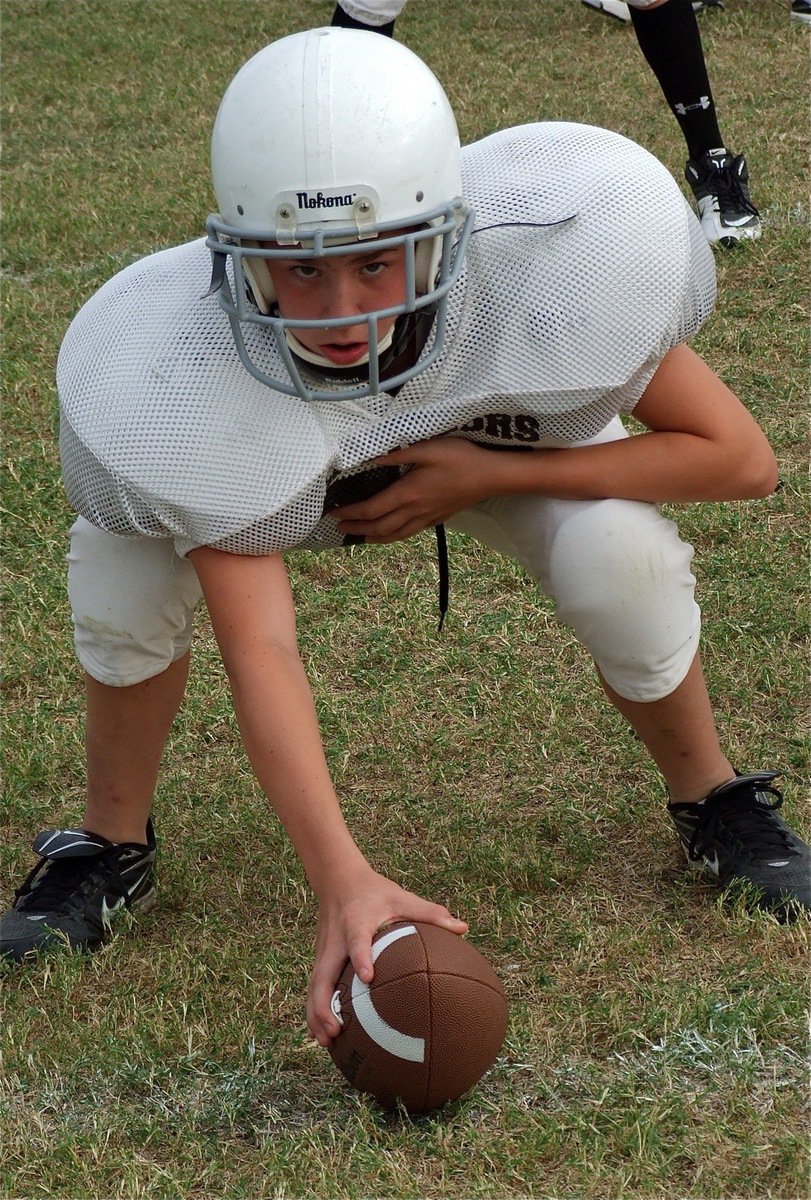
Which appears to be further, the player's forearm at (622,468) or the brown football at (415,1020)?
the player's forearm at (622,468)

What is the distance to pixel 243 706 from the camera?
68.6 inches

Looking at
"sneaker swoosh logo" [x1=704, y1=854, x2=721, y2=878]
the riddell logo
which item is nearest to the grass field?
"sneaker swoosh logo" [x1=704, y1=854, x2=721, y2=878]

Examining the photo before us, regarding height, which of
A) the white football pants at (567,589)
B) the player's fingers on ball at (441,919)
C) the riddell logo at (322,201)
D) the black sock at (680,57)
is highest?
the riddell logo at (322,201)

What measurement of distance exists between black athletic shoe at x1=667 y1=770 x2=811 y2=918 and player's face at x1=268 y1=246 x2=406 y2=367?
0.83 meters

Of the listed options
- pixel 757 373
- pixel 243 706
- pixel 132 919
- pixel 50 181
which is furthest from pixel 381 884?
pixel 50 181

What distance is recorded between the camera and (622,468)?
1.93 m

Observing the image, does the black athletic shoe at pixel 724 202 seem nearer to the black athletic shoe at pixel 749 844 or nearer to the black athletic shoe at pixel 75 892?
the black athletic shoe at pixel 749 844

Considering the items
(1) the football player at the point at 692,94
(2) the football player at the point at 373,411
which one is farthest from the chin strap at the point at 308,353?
(1) the football player at the point at 692,94

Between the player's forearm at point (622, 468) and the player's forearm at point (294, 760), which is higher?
the player's forearm at point (622, 468)

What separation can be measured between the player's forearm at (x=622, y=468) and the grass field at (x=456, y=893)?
569 mm

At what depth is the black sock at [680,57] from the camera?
4.07 m

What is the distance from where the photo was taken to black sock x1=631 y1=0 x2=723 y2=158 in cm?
407

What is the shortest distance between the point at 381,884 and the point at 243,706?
258mm

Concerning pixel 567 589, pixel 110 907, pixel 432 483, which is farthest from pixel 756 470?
pixel 110 907
